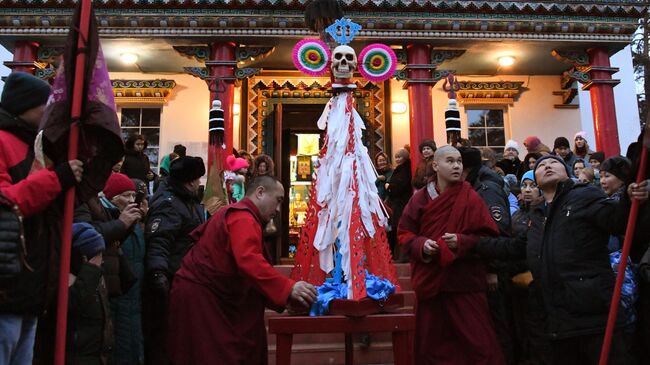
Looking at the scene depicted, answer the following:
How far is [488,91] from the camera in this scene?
9.88 m

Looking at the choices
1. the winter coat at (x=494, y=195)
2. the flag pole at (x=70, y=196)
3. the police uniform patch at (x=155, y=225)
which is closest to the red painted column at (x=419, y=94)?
the winter coat at (x=494, y=195)

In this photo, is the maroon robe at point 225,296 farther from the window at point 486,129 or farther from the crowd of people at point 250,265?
the window at point 486,129

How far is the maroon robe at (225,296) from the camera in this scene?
9.36ft

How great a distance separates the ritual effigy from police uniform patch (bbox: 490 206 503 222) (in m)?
0.77

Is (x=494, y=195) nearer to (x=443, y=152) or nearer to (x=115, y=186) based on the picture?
(x=443, y=152)

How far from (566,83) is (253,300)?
28.7ft

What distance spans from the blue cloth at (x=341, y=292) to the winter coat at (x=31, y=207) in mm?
1399

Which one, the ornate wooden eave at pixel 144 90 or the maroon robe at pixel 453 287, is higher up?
the ornate wooden eave at pixel 144 90

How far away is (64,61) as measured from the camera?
7.54ft

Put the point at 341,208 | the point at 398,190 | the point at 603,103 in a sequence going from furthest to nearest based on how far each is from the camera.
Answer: the point at 603,103
the point at 398,190
the point at 341,208

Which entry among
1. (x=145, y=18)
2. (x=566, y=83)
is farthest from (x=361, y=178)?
(x=566, y=83)

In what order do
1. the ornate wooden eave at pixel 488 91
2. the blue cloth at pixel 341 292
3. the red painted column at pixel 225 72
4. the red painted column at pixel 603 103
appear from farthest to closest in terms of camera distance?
the ornate wooden eave at pixel 488 91 → the red painted column at pixel 603 103 → the red painted column at pixel 225 72 → the blue cloth at pixel 341 292

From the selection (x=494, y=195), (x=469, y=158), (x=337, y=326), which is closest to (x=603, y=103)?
(x=469, y=158)

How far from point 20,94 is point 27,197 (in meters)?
0.56
